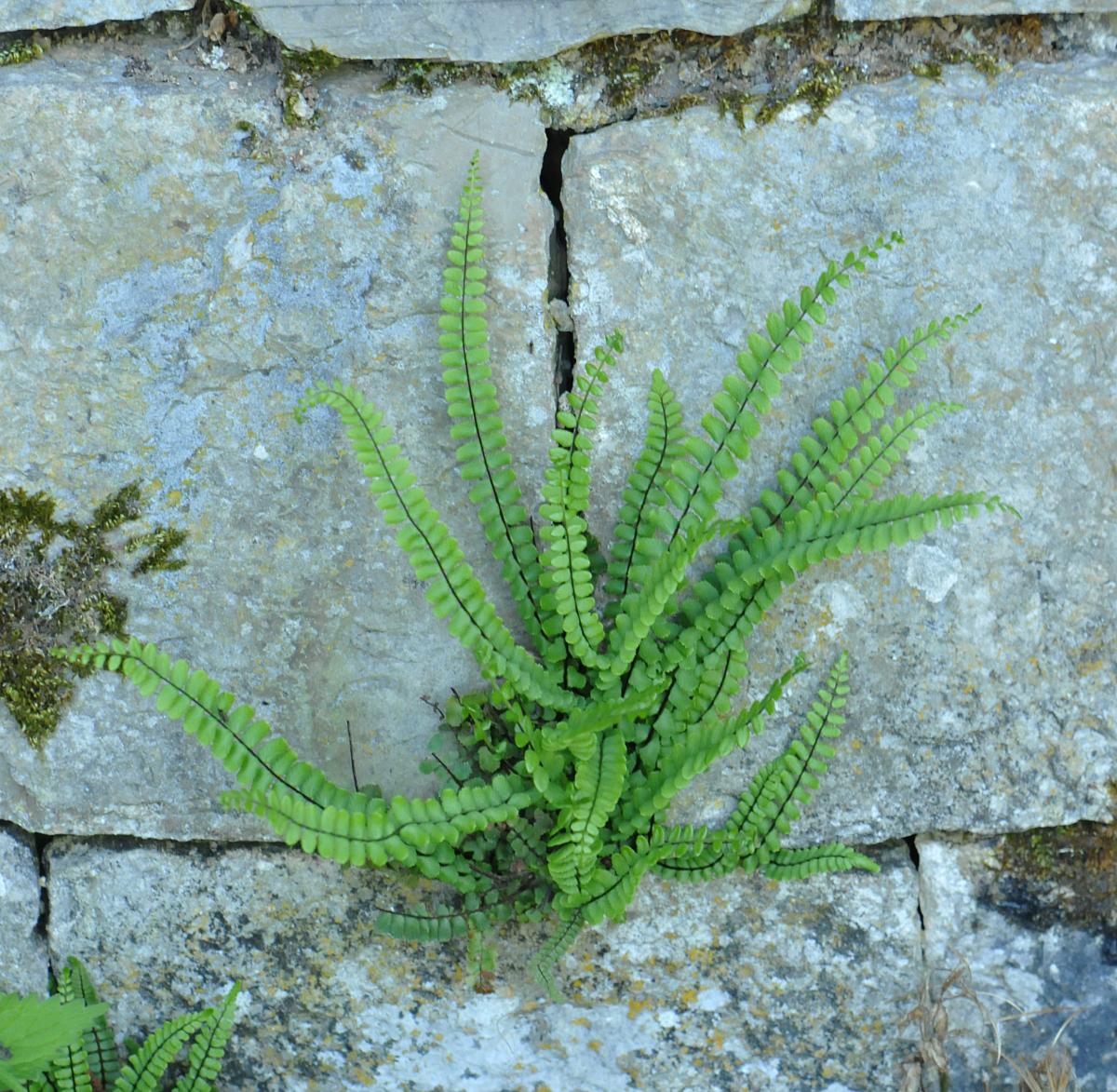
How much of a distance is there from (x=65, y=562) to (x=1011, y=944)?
230 centimetres

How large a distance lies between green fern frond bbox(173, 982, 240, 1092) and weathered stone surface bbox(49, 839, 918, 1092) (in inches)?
4.2

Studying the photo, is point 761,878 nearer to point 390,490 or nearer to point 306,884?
point 306,884

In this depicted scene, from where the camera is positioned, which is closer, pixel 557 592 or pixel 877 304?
pixel 557 592

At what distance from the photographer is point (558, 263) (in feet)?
7.79

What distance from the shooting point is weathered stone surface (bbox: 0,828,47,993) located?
2570 millimetres

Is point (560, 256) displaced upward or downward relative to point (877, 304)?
upward

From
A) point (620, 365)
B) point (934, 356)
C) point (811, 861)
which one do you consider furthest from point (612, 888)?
point (934, 356)

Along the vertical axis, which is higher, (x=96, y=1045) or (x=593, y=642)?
(x=593, y=642)

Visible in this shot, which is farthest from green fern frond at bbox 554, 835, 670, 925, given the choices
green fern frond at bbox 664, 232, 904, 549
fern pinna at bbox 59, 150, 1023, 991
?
green fern frond at bbox 664, 232, 904, 549

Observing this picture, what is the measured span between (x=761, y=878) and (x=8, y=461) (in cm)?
193

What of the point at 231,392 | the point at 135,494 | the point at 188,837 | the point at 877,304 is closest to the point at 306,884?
the point at 188,837

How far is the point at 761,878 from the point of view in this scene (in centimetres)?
246

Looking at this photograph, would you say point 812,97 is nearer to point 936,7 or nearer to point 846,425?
point 936,7

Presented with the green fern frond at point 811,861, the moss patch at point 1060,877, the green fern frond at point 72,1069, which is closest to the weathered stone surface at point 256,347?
the green fern frond at point 72,1069
